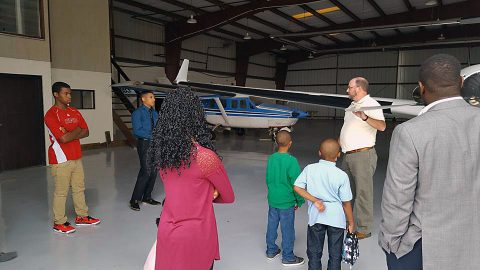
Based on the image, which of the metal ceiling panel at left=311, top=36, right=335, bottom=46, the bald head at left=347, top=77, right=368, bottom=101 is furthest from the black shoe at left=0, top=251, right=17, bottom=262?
the metal ceiling panel at left=311, top=36, right=335, bottom=46

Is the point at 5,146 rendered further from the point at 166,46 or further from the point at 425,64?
the point at 166,46

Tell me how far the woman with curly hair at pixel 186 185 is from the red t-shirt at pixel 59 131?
2.62m

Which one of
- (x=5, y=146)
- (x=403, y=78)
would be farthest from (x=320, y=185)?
→ (x=403, y=78)

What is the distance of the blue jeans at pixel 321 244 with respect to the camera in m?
2.67

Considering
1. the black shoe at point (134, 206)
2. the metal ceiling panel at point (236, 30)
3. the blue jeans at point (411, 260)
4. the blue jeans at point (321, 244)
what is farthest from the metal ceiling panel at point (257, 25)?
the blue jeans at point (411, 260)

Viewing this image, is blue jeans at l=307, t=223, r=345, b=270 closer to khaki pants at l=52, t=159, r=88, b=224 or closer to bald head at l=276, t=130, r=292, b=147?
bald head at l=276, t=130, r=292, b=147

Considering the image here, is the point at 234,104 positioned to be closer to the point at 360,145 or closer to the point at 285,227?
the point at 360,145

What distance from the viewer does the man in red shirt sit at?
3.92m

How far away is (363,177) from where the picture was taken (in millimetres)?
3613

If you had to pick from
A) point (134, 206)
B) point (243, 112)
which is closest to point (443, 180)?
point (134, 206)

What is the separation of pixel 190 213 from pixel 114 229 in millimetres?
2947

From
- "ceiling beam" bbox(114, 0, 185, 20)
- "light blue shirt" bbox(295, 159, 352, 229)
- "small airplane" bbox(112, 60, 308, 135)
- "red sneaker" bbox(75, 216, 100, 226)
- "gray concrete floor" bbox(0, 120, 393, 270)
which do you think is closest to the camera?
"light blue shirt" bbox(295, 159, 352, 229)

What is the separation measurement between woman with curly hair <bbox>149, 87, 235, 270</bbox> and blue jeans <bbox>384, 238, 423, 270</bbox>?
35.0 inches

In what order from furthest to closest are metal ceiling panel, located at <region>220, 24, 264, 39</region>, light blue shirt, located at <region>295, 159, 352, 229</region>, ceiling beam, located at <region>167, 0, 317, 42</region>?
metal ceiling panel, located at <region>220, 24, 264, 39</region>
ceiling beam, located at <region>167, 0, 317, 42</region>
light blue shirt, located at <region>295, 159, 352, 229</region>
